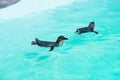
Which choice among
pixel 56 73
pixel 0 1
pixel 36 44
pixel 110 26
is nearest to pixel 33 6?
pixel 0 1

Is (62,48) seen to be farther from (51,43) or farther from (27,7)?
(27,7)

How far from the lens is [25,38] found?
Result: 880cm

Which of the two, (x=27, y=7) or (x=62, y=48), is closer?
(x=62, y=48)

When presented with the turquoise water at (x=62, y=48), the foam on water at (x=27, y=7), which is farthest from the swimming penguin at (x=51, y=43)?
the foam on water at (x=27, y=7)

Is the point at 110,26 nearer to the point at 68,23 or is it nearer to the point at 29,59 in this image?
the point at 68,23

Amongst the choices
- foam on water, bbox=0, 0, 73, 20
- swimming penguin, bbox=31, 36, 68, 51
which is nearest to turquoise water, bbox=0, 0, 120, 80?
swimming penguin, bbox=31, 36, 68, 51

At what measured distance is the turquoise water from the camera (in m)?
→ 6.61

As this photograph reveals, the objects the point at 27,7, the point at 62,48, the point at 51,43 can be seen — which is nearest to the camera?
the point at 51,43

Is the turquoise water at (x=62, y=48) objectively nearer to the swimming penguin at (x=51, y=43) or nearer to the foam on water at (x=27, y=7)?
the swimming penguin at (x=51, y=43)

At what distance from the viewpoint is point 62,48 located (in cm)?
784

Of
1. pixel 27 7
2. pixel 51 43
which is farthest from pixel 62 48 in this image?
pixel 27 7

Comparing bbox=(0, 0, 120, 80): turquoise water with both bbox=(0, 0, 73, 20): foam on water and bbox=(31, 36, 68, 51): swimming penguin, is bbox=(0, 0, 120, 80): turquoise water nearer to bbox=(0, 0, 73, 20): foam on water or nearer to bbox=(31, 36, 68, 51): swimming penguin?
bbox=(31, 36, 68, 51): swimming penguin

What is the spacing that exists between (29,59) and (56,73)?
1100 millimetres

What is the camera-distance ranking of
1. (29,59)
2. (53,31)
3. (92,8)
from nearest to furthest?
(29,59) → (53,31) → (92,8)
